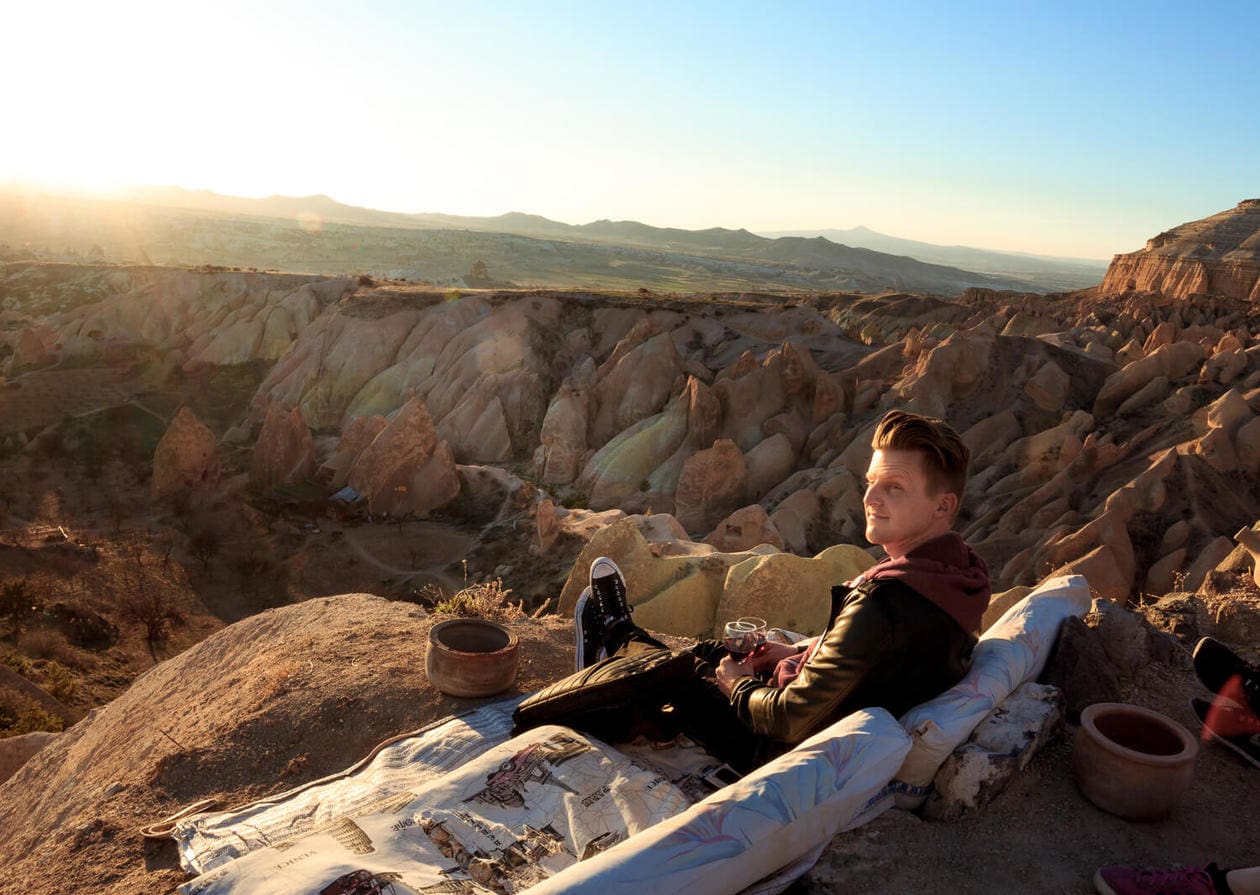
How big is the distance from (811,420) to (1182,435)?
7927 millimetres

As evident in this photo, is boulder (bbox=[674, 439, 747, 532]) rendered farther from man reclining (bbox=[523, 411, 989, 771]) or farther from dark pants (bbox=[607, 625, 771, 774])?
man reclining (bbox=[523, 411, 989, 771])

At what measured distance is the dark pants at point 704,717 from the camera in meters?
3.36

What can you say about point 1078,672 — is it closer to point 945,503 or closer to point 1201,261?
point 945,503

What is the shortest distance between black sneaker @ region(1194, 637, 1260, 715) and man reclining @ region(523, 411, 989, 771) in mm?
1230

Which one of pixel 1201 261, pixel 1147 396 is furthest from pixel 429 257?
pixel 1147 396

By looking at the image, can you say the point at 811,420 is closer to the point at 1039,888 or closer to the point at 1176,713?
the point at 1176,713

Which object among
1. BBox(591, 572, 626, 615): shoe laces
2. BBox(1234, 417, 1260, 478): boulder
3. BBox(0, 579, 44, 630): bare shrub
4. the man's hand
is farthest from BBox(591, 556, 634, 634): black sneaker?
BBox(1234, 417, 1260, 478): boulder

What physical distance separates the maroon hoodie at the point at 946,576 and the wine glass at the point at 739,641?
0.81m

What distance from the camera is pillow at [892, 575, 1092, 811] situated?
9.35 ft

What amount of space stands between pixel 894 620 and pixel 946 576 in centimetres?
27

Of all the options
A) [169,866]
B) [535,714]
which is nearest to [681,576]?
[535,714]

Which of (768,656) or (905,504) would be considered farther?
(768,656)

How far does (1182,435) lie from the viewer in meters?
15.0

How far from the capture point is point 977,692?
118 inches
